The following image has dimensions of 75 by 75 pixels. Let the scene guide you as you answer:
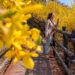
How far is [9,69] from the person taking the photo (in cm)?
684

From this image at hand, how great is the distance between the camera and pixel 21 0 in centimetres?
111

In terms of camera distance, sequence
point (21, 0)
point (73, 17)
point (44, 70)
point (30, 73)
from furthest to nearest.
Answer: point (73, 17) < point (44, 70) < point (30, 73) < point (21, 0)

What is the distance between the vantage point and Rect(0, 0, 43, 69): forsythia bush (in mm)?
734

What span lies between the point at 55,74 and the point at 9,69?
3.20 ft

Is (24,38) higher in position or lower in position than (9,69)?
higher

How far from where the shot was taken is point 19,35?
2.59ft

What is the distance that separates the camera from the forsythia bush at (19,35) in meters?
0.73

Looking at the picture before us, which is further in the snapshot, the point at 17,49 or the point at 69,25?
the point at 69,25

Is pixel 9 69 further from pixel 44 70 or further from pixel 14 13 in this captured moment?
pixel 14 13

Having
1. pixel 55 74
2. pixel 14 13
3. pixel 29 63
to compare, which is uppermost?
pixel 14 13

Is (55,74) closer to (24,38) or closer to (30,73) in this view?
(30,73)

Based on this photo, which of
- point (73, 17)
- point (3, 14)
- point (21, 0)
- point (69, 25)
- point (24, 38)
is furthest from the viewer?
point (73, 17)

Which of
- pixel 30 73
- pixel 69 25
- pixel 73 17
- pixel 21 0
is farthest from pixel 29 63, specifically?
pixel 73 17

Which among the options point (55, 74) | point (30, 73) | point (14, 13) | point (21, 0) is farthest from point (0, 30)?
point (55, 74)
